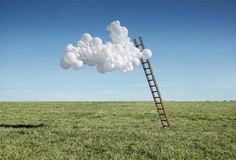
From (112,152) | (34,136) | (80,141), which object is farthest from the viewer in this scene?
(34,136)

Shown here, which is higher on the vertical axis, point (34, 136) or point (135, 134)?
point (34, 136)

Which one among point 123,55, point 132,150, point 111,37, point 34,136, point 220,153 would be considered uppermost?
point 111,37

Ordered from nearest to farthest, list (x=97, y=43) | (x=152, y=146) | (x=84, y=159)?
(x=84, y=159) → (x=152, y=146) → (x=97, y=43)

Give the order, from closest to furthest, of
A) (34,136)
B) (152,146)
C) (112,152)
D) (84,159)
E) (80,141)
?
1. (84,159)
2. (112,152)
3. (152,146)
4. (80,141)
5. (34,136)

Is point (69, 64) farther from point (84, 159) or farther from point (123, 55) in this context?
point (84, 159)

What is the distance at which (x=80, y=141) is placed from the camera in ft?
47.6

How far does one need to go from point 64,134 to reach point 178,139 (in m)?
6.12

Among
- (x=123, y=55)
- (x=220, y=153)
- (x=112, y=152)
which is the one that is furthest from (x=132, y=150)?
(x=123, y=55)

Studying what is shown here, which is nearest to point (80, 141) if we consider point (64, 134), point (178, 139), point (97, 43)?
point (64, 134)

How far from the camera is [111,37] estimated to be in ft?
60.0

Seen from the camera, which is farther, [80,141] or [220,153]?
[80,141]

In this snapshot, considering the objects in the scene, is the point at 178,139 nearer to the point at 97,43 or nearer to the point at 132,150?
the point at 132,150

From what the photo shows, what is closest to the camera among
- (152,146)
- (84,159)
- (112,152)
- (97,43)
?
(84,159)

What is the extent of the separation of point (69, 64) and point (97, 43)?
6.78 feet
